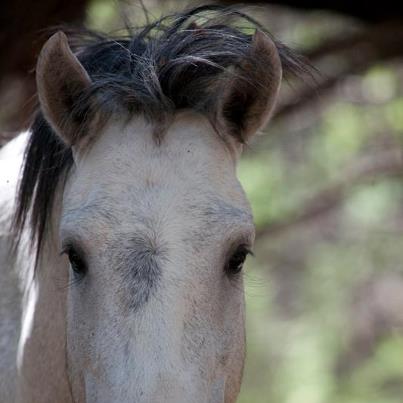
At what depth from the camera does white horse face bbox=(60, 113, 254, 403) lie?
9.37ft

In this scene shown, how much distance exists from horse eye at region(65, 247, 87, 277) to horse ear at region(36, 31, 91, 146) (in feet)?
1.45

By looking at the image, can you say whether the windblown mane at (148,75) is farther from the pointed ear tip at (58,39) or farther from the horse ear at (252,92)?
the pointed ear tip at (58,39)

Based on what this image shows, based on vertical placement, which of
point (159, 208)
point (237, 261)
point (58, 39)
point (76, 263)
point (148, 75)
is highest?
point (58, 39)

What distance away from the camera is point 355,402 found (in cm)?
1330

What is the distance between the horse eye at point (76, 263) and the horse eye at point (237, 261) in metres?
0.42

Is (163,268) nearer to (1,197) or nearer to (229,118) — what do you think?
(229,118)

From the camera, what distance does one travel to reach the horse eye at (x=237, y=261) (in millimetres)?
3123

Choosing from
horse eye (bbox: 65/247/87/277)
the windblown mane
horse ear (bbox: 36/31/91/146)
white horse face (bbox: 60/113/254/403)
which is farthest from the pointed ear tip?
horse eye (bbox: 65/247/87/277)

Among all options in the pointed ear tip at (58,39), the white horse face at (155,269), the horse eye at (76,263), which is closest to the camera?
the white horse face at (155,269)

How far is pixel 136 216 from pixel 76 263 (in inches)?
9.8

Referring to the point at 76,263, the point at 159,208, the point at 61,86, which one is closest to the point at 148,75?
Result: the point at 61,86

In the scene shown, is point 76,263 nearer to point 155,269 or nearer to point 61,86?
point 155,269

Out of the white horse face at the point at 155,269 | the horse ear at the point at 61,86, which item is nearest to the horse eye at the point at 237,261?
the white horse face at the point at 155,269

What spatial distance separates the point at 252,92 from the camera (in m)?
3.42
